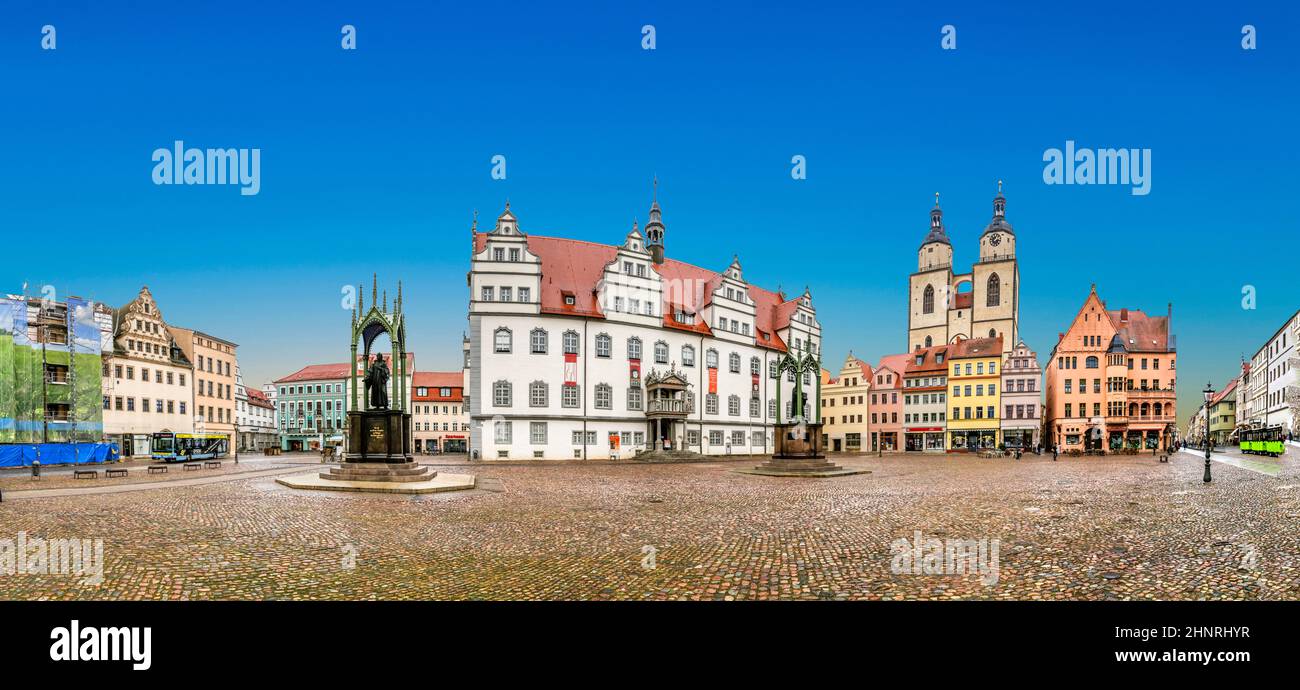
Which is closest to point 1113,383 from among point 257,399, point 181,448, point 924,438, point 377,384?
point 924,438

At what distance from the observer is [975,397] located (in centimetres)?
7388

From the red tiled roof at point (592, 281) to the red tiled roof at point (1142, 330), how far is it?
37974 mm

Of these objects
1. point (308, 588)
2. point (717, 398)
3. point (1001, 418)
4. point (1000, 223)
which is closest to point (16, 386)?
point (717, 398)

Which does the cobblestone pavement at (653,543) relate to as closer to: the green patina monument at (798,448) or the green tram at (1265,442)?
the green patina monument at (798,448)

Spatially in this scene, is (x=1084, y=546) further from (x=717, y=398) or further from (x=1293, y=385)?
(x=1293, y=385)

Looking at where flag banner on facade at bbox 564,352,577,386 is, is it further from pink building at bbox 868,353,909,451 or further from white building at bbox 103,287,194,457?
pink building at bbox 868,353,909,451

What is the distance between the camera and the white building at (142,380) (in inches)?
2082

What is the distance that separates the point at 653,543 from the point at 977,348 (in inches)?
2996

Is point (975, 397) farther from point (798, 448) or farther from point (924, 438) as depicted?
point (798, 448)

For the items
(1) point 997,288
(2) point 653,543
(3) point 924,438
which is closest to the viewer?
(2) point 653,543

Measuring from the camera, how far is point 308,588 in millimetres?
7125

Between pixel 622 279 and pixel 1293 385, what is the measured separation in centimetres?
6489

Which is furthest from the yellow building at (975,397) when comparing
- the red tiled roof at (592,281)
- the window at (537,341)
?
the window at (537,341)

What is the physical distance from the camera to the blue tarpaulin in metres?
36.8
